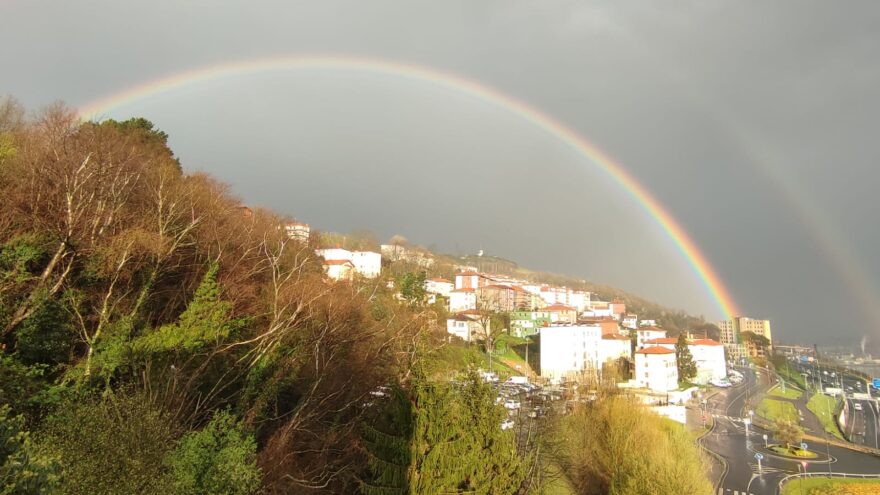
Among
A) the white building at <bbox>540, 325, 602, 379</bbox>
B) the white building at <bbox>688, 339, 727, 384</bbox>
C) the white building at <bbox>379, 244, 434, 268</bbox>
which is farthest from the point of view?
the white building at <bbox>688, 339, 727, 384</bbox>

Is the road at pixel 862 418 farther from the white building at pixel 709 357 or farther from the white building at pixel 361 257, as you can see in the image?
the white building at pixel 361 257

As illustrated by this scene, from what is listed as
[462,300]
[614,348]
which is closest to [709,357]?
[614,348]

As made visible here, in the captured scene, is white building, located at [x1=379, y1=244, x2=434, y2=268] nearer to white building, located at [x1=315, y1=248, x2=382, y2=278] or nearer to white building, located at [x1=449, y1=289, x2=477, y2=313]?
white building, located at [x1=315, y1=248, x2=382, y2=278]

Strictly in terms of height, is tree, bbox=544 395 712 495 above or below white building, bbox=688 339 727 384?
below

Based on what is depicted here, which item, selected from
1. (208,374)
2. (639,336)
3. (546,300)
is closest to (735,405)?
(639,336)

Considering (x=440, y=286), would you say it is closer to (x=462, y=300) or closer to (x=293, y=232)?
(x=462, y=300)

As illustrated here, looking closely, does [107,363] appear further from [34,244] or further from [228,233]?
[228,233]

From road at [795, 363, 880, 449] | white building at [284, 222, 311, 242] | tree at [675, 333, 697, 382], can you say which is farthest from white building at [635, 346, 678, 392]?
white building at [284, 222, 311, 242]
